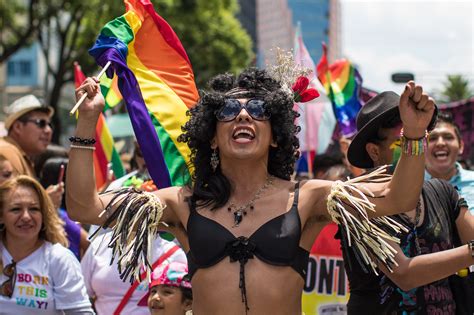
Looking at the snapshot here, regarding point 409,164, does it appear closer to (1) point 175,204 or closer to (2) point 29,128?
(1) point 175,204

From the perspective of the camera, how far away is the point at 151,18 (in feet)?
16.9

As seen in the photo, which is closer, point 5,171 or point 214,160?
point 214,160

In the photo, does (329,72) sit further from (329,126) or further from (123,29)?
(123,29)

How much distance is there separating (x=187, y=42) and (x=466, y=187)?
2500cm

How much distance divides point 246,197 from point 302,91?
0.56 meters

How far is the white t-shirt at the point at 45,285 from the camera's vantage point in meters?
4.92

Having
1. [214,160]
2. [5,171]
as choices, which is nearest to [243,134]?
[214,160]

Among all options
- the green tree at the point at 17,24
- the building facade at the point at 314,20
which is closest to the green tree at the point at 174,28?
the green tree at the point at 17,24

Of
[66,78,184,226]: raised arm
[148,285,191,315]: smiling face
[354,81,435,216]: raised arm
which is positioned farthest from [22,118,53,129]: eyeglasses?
[354,81,435,216]: raised arm

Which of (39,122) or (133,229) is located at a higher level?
(39,122)

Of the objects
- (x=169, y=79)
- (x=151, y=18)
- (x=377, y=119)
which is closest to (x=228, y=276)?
(x=377, y=119)

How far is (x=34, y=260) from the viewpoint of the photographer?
16.7 feet

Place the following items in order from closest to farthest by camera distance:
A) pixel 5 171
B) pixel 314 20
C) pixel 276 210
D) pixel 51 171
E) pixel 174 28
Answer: pixel 276 210, pixel 5 171, pixel 51 171, pixel 174 28, pixel 314 20

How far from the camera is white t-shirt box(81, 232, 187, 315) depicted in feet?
17.8
